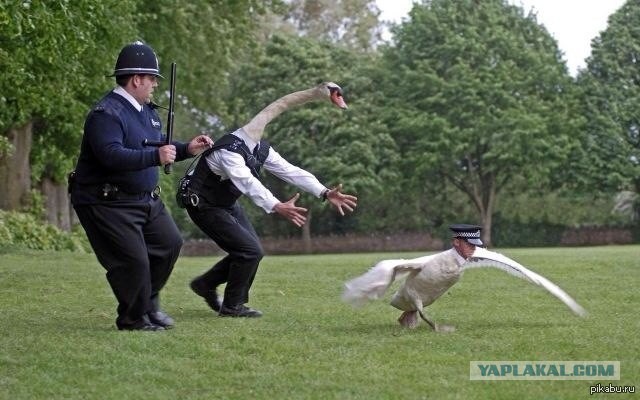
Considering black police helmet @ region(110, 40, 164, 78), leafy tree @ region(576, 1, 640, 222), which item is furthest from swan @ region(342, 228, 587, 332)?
leafy tree @ region(576, 1, 640, 222)

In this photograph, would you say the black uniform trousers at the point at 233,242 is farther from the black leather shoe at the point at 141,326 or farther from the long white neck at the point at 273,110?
the black leather shoe at the point at 141,326

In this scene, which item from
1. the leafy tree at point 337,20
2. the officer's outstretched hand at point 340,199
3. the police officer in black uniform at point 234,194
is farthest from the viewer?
the leafy tree at point 337,20

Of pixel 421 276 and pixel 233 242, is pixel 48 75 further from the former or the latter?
pixel 421 276

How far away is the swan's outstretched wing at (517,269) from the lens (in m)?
9.91

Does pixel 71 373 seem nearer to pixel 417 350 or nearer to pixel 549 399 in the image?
pixel 417 350

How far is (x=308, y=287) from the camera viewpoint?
610 inches

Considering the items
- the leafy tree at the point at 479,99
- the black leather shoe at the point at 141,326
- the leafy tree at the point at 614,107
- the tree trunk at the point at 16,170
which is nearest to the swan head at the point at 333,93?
the black leather shoe at the point at 141,326

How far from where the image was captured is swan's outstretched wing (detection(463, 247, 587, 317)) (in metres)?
9.91

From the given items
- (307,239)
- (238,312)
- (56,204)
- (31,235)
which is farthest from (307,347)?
(307,239)

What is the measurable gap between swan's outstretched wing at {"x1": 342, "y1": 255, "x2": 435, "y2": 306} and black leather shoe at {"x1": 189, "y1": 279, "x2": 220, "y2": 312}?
2.31 metres

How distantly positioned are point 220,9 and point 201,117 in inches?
901

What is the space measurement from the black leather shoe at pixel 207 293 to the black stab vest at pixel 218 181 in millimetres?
1025

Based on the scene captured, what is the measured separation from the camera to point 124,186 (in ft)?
33.4

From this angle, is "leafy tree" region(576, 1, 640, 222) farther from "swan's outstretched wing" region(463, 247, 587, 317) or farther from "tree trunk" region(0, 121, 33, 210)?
"swan's outstretched wing" region(463, 247, 587, 317)
